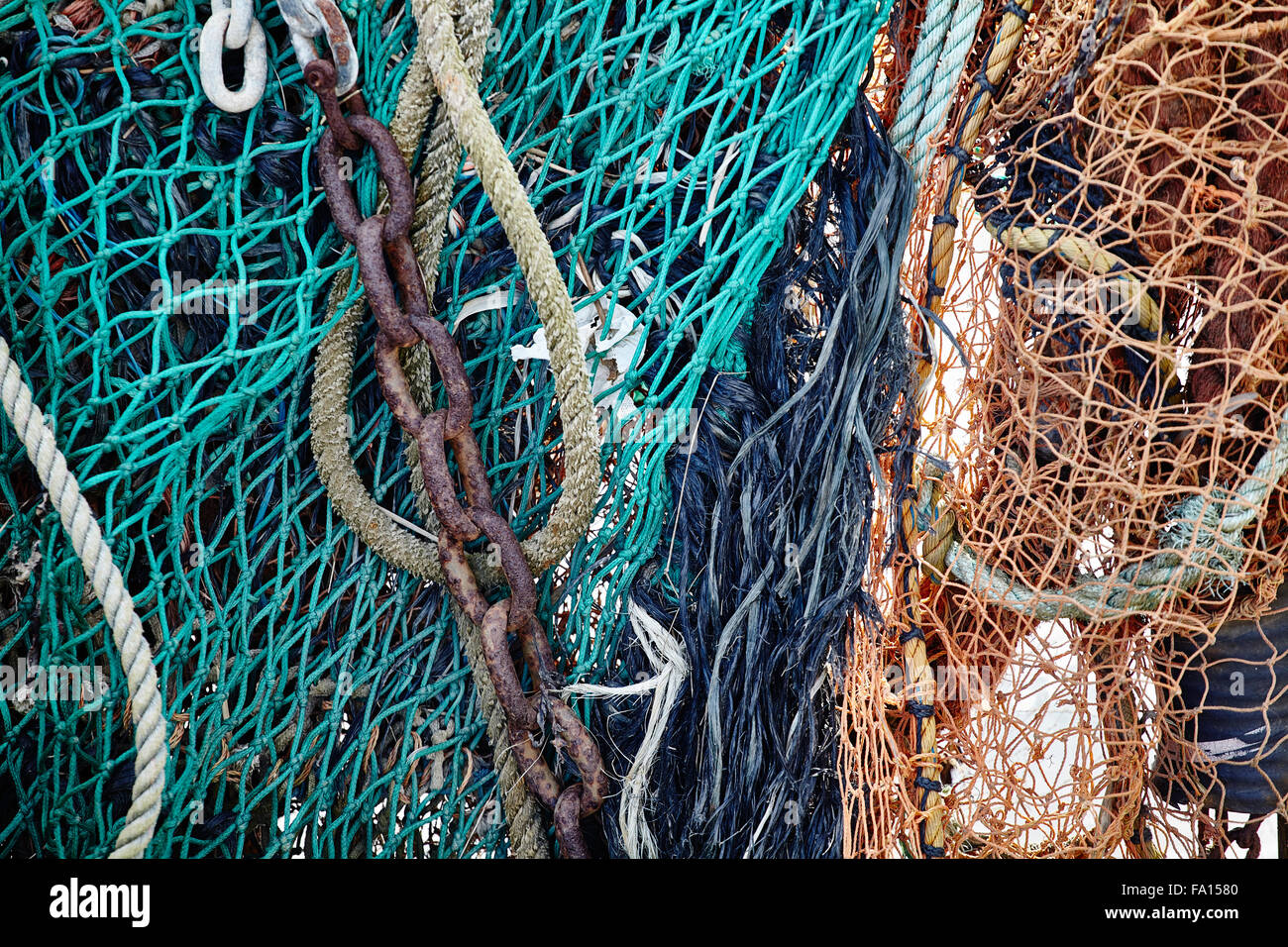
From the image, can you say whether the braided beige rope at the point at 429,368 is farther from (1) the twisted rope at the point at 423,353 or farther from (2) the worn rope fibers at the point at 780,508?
(2) the worn rope fibers at the point at 780,508

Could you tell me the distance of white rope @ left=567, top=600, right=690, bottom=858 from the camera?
3.48 ft

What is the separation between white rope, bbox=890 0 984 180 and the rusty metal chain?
0.64 metres

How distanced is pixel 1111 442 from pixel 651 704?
69 centimetres

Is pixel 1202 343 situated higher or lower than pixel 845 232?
lower

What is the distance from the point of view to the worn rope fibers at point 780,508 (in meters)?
1.06

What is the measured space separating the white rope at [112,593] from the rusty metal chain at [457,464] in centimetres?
35

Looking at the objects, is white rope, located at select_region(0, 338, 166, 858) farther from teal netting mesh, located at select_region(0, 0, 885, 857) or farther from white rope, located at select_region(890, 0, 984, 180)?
white rope, located at select_region(890, 0, 984, 180)

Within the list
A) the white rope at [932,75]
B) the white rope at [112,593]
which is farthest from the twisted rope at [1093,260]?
the white rope at [112,593]

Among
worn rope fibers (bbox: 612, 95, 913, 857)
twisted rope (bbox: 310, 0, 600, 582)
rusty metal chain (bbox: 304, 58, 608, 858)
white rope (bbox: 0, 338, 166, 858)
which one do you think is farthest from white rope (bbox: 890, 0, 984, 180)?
white rope (bbox: 0, 338, 166, 858)

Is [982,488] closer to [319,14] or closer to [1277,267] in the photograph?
[1277,267]

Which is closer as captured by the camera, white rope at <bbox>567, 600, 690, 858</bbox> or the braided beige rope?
the braided beige rope

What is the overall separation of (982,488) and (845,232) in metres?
0.40

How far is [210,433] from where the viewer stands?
105 cm

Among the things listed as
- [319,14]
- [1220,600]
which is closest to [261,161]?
[319,14]
